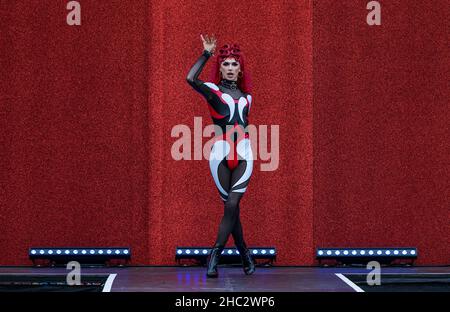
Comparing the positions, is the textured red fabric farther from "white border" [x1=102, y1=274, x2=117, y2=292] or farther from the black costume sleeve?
"white border" [x1=102, y1=274, x2=117, y2=292]

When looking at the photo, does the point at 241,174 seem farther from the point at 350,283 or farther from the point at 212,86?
the point at 350,283

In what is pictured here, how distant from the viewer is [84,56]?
6637 millimetres

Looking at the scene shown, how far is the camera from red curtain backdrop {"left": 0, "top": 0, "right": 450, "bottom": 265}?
21.5 feet

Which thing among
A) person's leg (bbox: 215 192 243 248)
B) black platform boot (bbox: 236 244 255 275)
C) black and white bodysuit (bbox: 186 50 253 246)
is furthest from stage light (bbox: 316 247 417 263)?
person's leg (bbox: 215 192 243 248)

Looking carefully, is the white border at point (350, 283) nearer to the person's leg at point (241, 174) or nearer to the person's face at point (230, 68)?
the person's leg at point (241, 174)

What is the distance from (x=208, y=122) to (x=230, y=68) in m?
1.36

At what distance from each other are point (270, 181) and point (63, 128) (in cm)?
194

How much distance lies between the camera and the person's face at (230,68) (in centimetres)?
534

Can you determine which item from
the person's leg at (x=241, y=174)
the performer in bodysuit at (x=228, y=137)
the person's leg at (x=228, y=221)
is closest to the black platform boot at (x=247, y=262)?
the performer in bodysuit at (x=228, y=137)

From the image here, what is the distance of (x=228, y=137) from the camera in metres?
5.30

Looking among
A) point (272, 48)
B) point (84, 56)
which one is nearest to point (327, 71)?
point (272, 48)

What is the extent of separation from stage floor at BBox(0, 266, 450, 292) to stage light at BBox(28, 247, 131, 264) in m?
0.11

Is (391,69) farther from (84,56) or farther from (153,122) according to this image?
(84,56)

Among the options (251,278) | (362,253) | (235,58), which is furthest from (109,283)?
(362,253)
